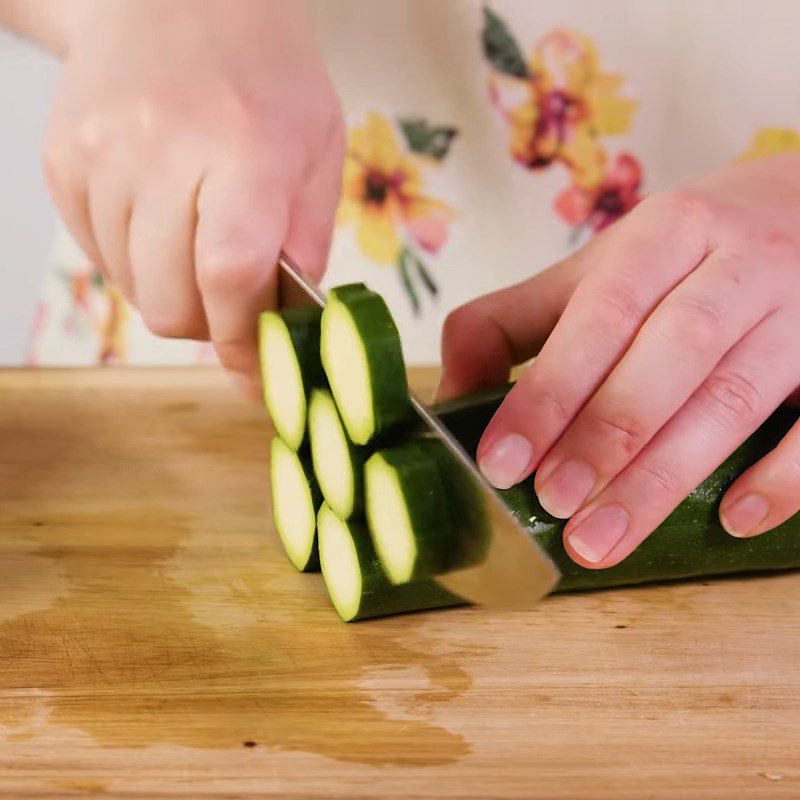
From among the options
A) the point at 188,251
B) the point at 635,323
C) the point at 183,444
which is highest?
the point at 635,323

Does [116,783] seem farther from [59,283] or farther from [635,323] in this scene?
[59,283]

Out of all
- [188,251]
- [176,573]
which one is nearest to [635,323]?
[188,251]

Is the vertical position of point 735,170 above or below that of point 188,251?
above

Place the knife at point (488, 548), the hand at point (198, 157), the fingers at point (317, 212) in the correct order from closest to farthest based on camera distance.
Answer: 1. the knife at point (488, 548)
2. the hand at point (198, 157)
3. the fingers at point (317, 212)

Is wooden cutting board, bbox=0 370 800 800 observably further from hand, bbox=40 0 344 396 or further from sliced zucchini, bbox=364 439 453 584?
hand, bbox=40 0 344 396

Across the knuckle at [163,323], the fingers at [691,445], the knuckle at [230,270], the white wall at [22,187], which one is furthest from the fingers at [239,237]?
the white wall at [22,187]

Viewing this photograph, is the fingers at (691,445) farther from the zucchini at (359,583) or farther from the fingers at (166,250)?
the fingers at (166,250)

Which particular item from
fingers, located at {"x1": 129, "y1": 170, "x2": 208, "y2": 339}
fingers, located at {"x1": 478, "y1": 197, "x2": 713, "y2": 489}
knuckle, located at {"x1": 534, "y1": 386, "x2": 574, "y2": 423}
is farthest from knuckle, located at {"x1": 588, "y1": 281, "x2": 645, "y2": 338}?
fingers, located at {"x1": 129, "y1": 170, "x2": 208, "y2": 339}
